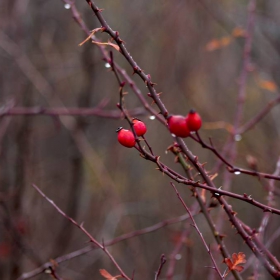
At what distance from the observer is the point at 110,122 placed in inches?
207

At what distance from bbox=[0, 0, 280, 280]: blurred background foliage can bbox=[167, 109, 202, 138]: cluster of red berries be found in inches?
88.1

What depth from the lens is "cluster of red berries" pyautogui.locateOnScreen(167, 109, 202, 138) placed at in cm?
88

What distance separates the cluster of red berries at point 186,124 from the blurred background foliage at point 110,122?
224 cm

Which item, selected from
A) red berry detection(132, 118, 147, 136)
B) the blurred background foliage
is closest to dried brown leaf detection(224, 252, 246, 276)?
red berry detection(132, 118, 147, 136)

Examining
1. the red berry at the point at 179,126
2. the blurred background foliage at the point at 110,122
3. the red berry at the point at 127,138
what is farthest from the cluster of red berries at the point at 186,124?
the blurred background foliage at the point at 110,122

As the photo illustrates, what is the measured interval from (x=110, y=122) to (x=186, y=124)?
14.5 ft

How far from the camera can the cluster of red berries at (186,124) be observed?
0.88m

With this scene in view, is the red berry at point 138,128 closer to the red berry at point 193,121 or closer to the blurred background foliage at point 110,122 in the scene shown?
the red berry at point 193,121

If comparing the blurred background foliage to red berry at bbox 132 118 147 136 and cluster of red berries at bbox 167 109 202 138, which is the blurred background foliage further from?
cluster of red berries at bbox 167 109 202 138

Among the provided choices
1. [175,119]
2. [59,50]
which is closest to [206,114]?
[59,50]

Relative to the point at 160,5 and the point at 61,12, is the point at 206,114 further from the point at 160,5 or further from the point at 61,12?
the point at 61,12

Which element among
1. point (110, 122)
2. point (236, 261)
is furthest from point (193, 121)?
point (110, 122)

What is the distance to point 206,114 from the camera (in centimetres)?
459

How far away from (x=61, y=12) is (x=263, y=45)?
2.42 m
